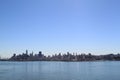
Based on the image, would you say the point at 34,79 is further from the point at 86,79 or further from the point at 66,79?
the point at 86,79

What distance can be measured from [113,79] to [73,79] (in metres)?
13.1

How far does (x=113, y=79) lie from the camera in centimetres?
6103

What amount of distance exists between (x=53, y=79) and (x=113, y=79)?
19517 mm

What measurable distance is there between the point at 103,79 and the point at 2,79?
110 ft

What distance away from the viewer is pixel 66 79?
199 ft

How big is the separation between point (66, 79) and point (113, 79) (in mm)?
15315

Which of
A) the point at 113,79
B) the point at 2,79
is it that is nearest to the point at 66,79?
the point at 113,79

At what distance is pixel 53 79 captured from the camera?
60.3m

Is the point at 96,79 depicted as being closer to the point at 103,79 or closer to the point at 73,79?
the point at 103,79

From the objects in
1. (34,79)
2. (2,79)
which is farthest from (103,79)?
(2,79)

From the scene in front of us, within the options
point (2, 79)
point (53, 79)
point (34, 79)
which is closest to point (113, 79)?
point (53, 79)

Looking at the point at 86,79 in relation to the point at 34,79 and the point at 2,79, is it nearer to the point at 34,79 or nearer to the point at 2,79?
the point at 34,79

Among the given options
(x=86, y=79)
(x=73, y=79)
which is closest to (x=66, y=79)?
(x=73, y=79)

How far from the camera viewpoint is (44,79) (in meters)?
60.5
